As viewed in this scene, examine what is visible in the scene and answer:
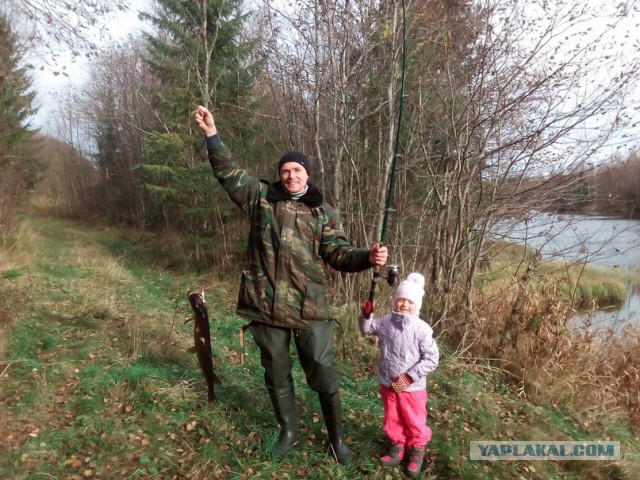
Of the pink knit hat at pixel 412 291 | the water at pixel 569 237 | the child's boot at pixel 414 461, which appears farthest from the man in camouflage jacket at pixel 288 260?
the water at pixel 569 237

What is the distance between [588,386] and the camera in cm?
443

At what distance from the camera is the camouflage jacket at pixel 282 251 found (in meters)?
2.70

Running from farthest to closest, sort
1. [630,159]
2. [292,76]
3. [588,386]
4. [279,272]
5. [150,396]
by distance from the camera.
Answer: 1. [292,76]
2. [630,159]
3. [588,386]
4. [150,396]
5. [279,272]

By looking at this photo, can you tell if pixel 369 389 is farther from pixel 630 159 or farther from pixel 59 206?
pixel 59 206

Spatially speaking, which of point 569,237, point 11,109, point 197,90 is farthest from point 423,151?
point 11,109

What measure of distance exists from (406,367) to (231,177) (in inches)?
67.7

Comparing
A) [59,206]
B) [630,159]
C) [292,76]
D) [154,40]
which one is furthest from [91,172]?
[630,159]

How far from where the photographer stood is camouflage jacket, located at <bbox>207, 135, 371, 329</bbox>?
270cm

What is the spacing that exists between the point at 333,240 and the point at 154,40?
963cm

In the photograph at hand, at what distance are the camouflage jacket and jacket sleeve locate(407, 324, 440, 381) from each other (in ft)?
2.15

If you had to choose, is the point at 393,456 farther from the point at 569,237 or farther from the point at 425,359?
the point at 569,237

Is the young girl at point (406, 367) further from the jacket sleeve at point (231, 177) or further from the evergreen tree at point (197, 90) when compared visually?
the evergreen tree at point (197, 90)

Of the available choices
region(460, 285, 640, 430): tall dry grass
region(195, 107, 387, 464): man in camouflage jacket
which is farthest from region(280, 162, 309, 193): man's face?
region(460, 285, 640, 430): tall dry grass

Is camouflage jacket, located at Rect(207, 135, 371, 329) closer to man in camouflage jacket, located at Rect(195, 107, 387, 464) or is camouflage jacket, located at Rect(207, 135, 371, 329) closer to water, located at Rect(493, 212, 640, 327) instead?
man in camouflage jacket, located at Rect(195, 107, 387, 464)
